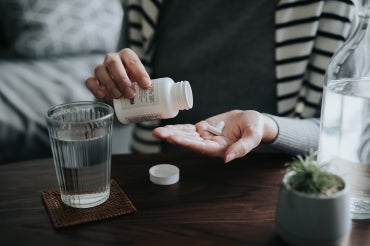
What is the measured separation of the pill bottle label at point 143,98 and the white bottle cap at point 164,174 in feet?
0.34

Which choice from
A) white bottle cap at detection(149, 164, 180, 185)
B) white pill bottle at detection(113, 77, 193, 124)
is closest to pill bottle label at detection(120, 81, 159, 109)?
white pill bottle at detection(113, 77, 193, 124)

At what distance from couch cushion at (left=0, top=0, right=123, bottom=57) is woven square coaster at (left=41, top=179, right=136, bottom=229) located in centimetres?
75

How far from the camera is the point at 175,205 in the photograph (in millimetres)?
559

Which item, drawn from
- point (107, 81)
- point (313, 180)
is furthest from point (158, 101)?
point (313, 180)

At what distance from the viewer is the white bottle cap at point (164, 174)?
61cm

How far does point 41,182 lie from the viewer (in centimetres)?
63

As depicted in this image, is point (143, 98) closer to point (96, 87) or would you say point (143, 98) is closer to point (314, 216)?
point (96, 87)

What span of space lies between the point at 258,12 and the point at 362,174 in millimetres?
447

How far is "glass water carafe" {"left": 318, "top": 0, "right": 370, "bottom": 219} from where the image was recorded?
21.9 inches

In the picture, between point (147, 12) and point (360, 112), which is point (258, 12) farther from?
point (360, 112)

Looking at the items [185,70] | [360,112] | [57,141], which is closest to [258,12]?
[185,70]

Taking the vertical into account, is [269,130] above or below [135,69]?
below

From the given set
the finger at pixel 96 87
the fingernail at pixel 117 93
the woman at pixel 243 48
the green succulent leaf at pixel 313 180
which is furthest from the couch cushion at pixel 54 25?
the green succulent leaf at pixel 313 180

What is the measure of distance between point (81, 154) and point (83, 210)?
7 cm
